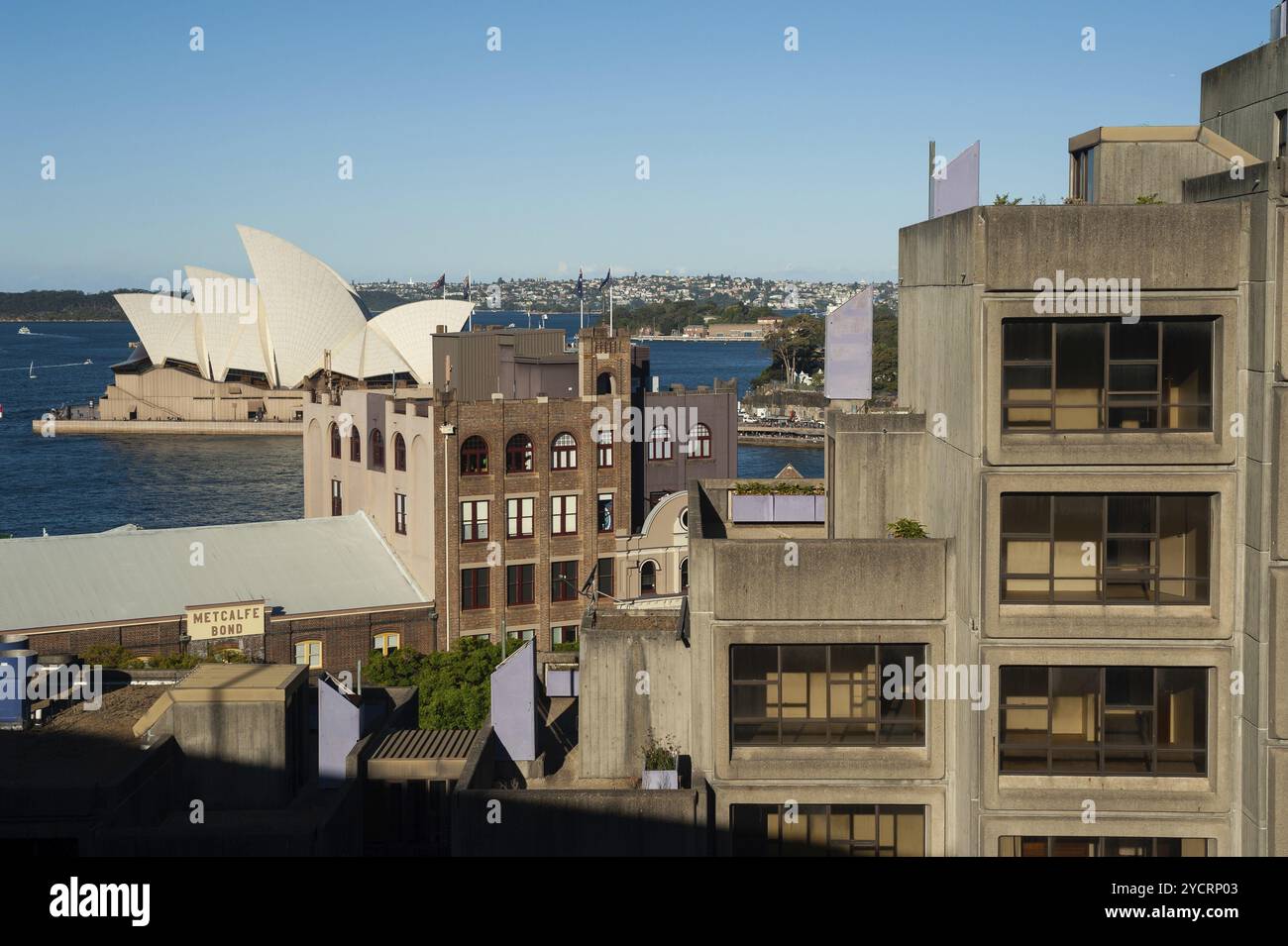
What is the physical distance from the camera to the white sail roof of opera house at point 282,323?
114750 millimetres

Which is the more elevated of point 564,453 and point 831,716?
point 564,453

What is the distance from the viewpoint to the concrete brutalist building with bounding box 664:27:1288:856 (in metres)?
11.5

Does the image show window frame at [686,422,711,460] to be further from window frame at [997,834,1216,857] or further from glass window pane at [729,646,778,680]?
window frame at [997,834,1216,857]

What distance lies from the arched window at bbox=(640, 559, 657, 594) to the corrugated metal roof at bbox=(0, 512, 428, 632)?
7.00m

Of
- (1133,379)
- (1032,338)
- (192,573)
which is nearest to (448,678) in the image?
(192,573)

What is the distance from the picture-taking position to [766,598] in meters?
13.0

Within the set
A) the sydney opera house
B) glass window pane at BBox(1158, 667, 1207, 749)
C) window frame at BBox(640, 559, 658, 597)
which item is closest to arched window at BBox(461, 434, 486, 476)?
window frame at BBox(640, 559, 658, 597)

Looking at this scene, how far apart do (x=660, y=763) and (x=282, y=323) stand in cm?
11819

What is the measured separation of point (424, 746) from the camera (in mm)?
18469

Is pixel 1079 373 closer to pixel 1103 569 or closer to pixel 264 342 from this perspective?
pixel 1103 569

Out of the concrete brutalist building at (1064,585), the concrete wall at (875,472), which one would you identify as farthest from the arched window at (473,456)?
the concrete brutalist building at (1064,585)

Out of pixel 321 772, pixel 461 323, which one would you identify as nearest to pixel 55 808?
pixel 321 772
